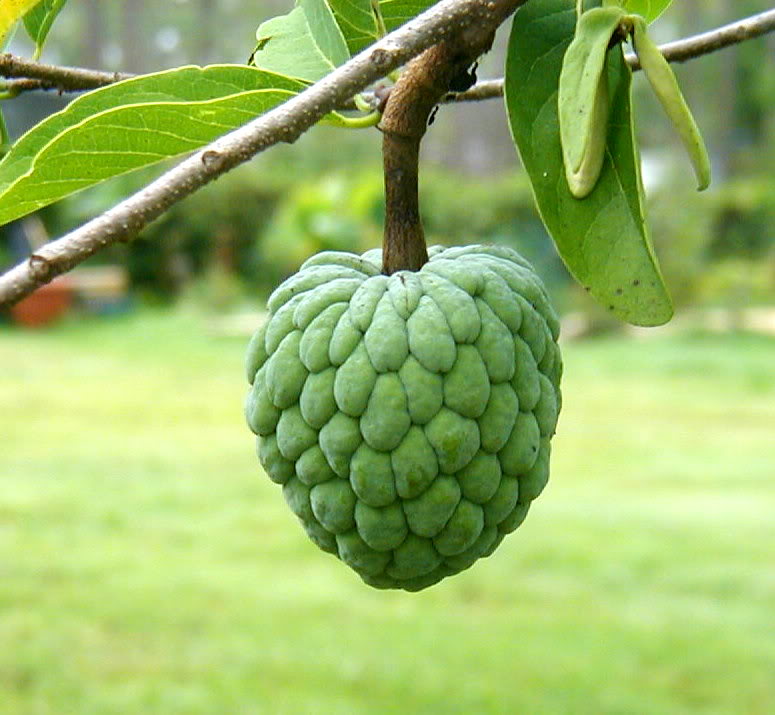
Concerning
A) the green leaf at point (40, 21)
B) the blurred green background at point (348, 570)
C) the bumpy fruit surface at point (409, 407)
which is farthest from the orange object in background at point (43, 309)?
the bumpy fruit surface at point (409, 407)

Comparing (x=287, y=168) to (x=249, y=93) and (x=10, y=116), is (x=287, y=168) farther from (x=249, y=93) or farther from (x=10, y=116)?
(x=249, y=93)

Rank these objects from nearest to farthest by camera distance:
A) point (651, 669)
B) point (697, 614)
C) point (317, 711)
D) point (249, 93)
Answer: point (249, 93) < point (317, 711) < point (651, 669) < point (697, 614)

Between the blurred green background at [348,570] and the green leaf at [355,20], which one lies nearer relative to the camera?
the green leaf at [355,20]

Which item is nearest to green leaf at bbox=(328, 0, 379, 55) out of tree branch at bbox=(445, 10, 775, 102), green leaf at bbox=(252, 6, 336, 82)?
green leaf at bbox=(252, 6, 336, 82)

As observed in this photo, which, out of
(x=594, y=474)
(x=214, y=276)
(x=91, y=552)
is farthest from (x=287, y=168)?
(x=91, y=552)

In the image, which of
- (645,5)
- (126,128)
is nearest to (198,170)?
(126,128)

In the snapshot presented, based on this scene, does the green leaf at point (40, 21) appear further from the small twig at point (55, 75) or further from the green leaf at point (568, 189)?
the green leaf at point (568, 189)

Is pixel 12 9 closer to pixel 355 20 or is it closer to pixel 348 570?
pixel 355 20

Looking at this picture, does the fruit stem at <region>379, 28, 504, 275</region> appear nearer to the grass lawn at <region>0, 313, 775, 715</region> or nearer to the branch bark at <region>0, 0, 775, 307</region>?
the branch bark at <region>0, 0, 775, 307</region>
